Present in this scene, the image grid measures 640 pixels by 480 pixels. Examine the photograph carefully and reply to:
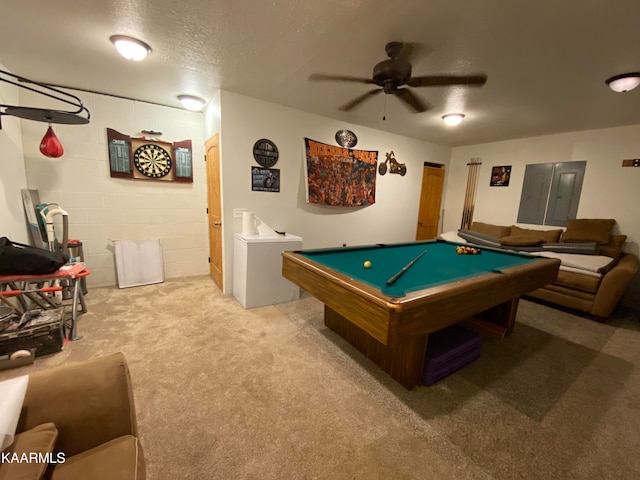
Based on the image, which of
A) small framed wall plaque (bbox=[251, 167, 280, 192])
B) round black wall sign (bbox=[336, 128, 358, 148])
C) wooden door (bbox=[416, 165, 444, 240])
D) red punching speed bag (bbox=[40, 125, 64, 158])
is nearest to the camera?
red punching speed bag (bbox=[40, 125, 64, 158])

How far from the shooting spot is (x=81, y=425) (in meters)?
0.88

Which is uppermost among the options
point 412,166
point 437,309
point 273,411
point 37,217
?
point 412,166

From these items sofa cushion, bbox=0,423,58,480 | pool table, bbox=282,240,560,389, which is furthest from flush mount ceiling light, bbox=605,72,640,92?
sofa cushion, bbox=0,423,58,480

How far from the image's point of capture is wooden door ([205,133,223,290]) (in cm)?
334

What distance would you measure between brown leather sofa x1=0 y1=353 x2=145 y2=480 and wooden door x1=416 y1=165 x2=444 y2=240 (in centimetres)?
535

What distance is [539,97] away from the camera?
281cm

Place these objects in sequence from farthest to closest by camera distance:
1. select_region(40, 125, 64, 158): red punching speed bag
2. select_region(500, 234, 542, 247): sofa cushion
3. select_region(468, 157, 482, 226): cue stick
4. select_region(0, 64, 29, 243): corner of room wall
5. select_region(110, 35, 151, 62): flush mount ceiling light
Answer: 1. select_region(468, 157, 482, 226): cue stick
2. select_region(500, 234, 542, 247): sofa cushion
3. select_region(40, 125, 64, 158): red punching speed bag
4. select_region(0, 64, 29, 243): corner of room wall
5. select_region(110, 35, 151, 62): flush mount ceiling light

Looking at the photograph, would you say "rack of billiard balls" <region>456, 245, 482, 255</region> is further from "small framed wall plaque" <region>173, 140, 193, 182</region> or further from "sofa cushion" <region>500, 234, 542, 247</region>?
"small framed wall plaque" <region>173, 140, 193, 182</region>

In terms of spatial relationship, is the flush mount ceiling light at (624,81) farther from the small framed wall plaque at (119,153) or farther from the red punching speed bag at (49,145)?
the red punching speed bag at (49,145)

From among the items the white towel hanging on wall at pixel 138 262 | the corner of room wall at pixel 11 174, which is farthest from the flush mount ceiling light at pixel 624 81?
the corner of room wall at pixel 11 174

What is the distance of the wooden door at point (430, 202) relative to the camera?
5.30 metres

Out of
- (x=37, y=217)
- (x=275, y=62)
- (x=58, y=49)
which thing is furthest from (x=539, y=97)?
(x=37, y=217)

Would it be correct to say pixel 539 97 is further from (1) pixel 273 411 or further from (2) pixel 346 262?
(1) pixel 273 411

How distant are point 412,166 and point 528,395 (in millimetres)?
4033
